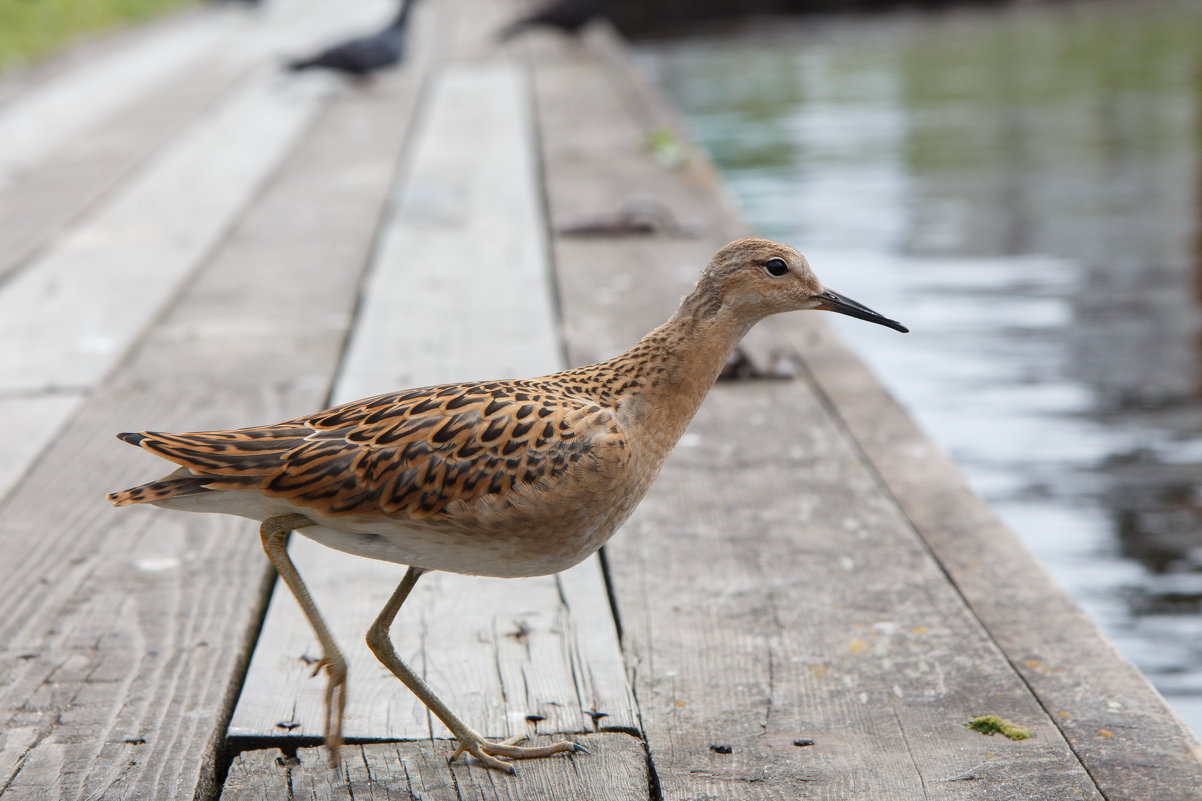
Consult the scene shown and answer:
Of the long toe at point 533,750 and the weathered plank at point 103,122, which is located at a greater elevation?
the weathered plank at point 103,122

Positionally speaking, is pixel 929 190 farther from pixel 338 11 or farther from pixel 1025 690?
pixel 338 11

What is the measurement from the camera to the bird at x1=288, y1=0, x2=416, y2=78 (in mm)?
11750

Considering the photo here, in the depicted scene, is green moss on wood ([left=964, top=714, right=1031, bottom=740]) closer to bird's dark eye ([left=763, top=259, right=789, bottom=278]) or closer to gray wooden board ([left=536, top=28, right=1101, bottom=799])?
gray wooden board ([left=536, top=28, right=1101, bottom=799])

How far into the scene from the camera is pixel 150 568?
12.2 ft

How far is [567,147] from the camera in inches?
371

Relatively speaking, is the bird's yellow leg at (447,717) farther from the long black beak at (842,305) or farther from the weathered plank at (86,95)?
the weathered plank at (86,95)

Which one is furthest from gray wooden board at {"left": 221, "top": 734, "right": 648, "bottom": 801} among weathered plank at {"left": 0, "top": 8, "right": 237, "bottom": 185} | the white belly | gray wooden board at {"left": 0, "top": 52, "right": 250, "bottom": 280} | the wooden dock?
weathered plank at {"left": 0, "top": 8, "right": 237, "bottom": 185}

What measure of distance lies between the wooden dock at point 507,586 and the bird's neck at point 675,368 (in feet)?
2.04

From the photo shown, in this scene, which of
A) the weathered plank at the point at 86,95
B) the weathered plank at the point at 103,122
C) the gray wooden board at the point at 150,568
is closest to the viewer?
the gray wooden board at the point at 150,568

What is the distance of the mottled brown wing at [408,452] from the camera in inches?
108

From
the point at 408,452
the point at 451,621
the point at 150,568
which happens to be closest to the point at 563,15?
the point at 150,568

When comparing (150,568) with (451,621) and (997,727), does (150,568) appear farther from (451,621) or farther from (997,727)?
(997,727)

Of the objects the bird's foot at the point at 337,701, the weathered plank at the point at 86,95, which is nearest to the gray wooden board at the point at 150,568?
the bird's foot at the point at 337,701

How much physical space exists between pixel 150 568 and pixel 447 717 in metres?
1.30
